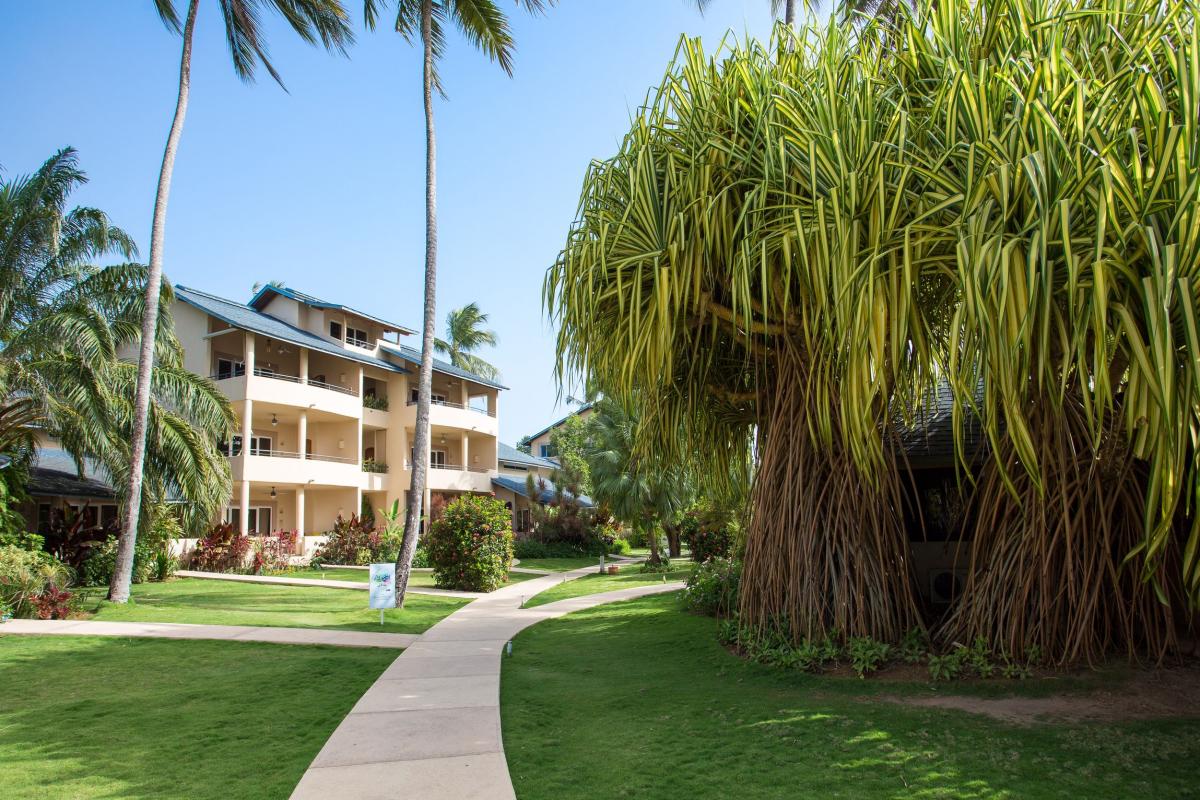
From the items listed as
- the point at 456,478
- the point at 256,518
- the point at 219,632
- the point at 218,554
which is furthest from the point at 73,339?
the point at 456,478

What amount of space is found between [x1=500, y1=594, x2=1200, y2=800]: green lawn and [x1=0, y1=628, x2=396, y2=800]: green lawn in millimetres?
1626

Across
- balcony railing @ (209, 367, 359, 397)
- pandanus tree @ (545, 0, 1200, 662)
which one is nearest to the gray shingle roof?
balcony railing @ (209, 367, 359, 397)

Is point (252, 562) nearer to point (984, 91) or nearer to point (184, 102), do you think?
point (184, 102)

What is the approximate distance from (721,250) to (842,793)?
465cm

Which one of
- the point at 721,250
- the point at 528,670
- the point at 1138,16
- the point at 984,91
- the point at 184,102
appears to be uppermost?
the point at 184,102

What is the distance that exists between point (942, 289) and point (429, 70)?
12.1 meters

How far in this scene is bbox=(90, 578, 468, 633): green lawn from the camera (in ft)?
41.2

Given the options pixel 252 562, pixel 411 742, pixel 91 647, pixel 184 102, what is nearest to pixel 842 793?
pixel 411 742

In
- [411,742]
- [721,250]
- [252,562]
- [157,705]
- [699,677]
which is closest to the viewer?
[411,742]

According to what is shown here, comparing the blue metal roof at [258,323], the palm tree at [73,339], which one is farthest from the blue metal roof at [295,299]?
the palm tree at [73,339]

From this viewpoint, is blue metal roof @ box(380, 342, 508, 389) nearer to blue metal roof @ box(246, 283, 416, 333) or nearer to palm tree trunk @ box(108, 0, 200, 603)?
blue metal roof @ box(246, 283, 416, 333)

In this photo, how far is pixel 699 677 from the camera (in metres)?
8.03

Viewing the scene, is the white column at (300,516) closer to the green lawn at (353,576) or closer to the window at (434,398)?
the green lawn at (353,576)

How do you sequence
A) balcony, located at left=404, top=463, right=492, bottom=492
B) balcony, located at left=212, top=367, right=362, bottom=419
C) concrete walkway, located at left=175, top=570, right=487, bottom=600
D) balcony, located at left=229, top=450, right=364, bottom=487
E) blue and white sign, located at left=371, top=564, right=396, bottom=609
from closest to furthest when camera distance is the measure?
blue and white sign, located at left=371, top=564, right=396, bottom=609, concrete walkway, located at left=175, top=570, right=487, bottom=600, balcony, located at left=229, top=450, right=364, bottom=487, balcony, located at left=212, top=367, right=362, bottom=419, balcony, located at left=404, top=463, right=492, bottom=492
